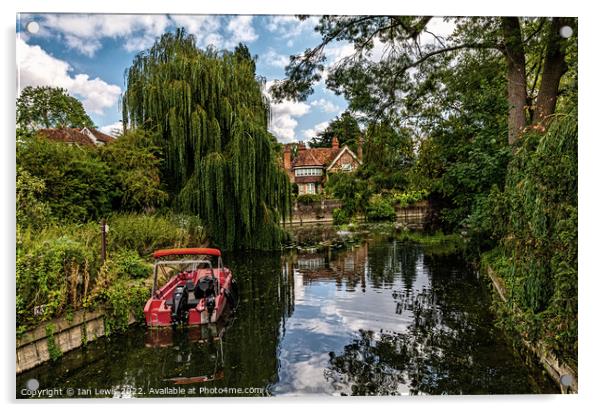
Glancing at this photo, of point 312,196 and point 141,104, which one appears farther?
point 312,196

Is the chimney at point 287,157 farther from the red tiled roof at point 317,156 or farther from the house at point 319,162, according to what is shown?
the red tiled roof at point 317,156

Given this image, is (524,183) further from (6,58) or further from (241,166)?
(241,166)

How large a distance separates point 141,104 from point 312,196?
3971 millimetres

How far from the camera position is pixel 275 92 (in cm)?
474

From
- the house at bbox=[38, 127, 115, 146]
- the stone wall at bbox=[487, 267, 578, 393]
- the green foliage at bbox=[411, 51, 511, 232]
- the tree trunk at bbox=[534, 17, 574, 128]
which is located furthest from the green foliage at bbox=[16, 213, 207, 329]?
the tree trunk at bbox=[534, 17, 574, 128]

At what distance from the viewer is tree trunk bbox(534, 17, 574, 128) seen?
3439 millimetres

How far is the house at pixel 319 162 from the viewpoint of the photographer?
227 inches

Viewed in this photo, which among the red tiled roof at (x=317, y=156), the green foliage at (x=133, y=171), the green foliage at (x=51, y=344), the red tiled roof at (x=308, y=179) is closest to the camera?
the green foliage at (x=51, y=344)

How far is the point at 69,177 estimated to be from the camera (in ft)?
17.4

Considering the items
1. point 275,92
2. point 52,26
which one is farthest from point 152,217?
point 52,26

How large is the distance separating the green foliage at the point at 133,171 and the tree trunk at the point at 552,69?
6067 mm

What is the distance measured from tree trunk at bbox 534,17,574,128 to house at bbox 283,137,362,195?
245 cm

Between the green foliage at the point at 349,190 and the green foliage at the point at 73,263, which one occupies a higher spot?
the green foliage at the point at 349,190
